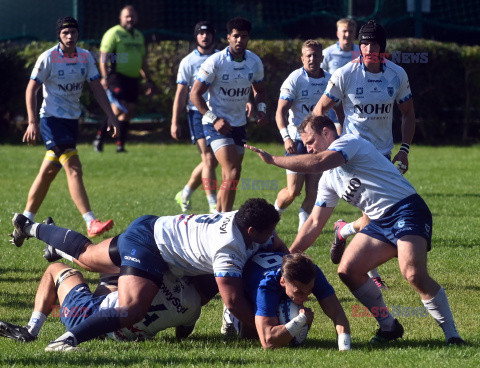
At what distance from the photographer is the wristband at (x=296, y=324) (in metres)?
5.42

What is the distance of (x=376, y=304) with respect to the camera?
585cm

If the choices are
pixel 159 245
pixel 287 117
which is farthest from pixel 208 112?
pixel 159 245

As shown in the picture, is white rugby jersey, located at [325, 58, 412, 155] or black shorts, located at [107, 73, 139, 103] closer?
white rugby jersey, located at [325, 58, 412, 155]

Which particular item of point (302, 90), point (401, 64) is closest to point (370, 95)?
point (302, 90)

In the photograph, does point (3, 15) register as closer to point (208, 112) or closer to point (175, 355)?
point (208, 112)

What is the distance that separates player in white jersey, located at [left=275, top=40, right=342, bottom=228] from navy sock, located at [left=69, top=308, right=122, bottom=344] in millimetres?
3930

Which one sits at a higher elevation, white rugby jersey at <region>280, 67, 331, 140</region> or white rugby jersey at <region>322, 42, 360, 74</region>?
white rugby jersey at <region>322, 42, 360, 74</region>

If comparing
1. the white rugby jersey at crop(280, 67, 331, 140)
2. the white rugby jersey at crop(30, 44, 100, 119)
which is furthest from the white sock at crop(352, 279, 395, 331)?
the white rugby jersey at crop(30, 44, 100, 119)

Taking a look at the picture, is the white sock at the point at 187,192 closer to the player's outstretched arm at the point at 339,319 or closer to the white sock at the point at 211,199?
the white sock at the point at 211,199

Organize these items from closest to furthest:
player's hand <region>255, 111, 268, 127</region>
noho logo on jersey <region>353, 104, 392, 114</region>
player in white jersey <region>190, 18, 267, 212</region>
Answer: noho logo on jersey <region>353, 104, 392, 114</region> < player in white jersey <region>190, 18, 267, 212</region> < player's hand <region>255, 111, 268, 127</region>

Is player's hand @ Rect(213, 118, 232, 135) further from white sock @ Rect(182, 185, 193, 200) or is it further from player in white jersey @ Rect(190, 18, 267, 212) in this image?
white sock @ Rect(182, 185, 193, 200)

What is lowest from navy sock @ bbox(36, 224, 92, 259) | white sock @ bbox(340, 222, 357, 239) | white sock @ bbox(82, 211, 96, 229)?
white sock @ bbox(82, 211, 96, 229)

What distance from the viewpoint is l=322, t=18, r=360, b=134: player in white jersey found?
11.1 m

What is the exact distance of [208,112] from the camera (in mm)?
9414
